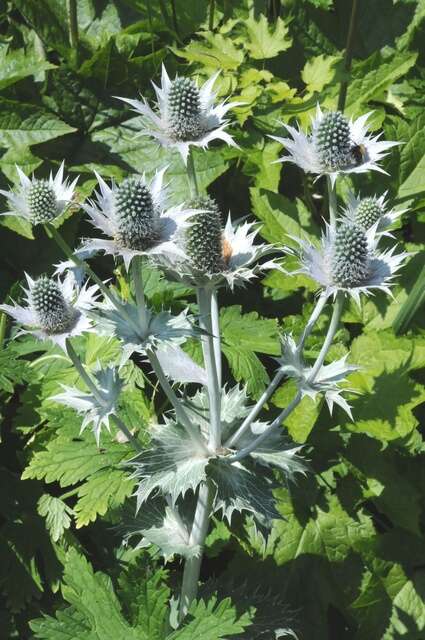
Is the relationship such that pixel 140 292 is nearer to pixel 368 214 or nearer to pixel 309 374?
pixel 309 374

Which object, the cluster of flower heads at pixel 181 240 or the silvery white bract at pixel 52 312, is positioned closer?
the cluster of flower heads at pixel 181 240

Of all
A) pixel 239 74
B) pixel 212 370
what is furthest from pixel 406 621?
pixel 239 74

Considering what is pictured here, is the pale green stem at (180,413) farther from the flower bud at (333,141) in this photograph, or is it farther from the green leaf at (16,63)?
the green leaf at (16,63)

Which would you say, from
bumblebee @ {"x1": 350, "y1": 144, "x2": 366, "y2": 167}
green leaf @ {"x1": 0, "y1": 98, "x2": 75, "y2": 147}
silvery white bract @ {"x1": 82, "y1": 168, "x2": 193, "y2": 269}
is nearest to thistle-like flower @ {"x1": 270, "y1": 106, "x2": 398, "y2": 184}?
bumblebee @ {"x1": 350, "y1": 144, "x2": 366, "y2": 167}

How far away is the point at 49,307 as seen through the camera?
1.67 meters

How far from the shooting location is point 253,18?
8.21ft

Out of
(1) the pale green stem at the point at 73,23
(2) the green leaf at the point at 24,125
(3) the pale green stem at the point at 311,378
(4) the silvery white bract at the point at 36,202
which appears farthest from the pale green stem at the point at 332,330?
(1) the pale green stem at the point at 73,23

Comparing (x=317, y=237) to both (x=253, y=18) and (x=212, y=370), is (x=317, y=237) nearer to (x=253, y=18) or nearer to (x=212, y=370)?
(x=253, y=18)

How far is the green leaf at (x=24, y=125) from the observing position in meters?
2.49

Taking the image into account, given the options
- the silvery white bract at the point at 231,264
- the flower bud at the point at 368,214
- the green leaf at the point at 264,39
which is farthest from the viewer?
the green leaf at the point at 264,39

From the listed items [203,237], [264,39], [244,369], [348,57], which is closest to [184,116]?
[203,237]

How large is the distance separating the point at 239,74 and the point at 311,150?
30.9 inches

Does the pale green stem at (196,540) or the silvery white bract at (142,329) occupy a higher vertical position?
the silvery white bract at (142,329)

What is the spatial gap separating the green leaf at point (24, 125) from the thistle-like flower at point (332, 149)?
3.26 feet
